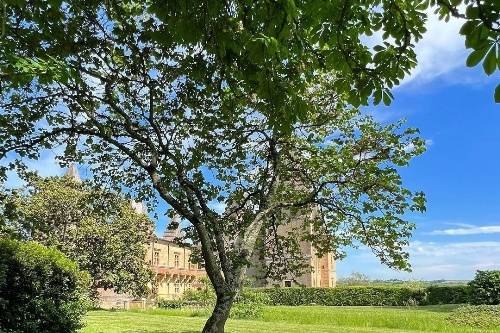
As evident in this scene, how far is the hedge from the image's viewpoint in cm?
3995

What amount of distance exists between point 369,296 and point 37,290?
39323 mm

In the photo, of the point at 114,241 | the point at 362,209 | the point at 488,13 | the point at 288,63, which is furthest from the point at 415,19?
the point at 114,241

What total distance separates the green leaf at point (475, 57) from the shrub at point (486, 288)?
99.4ft

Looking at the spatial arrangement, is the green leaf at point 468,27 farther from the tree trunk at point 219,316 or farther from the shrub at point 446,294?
the shrub at point 446,294

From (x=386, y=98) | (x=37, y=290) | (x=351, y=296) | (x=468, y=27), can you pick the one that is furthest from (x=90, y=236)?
(x=468, y=27)

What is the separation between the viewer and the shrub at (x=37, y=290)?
10883 millimetres

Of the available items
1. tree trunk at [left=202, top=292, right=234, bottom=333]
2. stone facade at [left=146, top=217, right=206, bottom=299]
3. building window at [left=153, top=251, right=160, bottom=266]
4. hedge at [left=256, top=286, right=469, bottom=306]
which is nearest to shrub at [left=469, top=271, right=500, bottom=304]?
hedge at [left=256, top=286, right=469, bottom=306]

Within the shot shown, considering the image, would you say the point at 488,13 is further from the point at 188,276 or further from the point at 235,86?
the point at 188,276

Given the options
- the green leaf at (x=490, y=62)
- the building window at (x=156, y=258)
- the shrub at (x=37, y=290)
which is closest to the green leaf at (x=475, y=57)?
the green leaf at (x=490, y=62)

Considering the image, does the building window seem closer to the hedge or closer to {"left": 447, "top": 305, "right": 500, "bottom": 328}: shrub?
the hedge

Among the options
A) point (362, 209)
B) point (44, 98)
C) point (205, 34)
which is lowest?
point (362, 209)

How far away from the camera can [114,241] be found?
34.4 meters

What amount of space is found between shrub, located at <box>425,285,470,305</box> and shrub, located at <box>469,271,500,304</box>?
8.68m

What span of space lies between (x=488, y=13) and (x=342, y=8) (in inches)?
60.1
